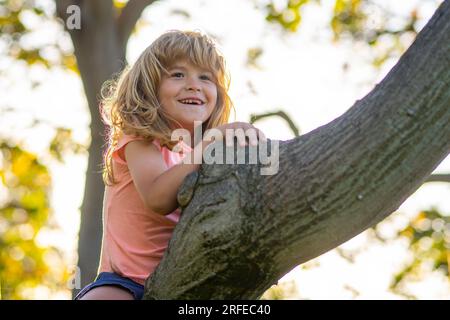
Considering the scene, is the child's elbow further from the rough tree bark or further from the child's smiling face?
the child's smiling face

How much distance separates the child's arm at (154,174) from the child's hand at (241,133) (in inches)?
4.0

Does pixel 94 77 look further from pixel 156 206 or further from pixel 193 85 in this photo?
pixel 156 206

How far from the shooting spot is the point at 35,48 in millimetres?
10289

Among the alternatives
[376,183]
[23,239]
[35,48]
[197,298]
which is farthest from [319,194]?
[23,239]

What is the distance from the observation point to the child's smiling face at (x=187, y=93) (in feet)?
11.9

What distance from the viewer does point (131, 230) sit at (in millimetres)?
3406

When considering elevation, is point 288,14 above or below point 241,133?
above

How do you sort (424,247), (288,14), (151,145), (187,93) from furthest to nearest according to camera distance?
(424,247)
(288,14)
(187,93)
(151,145)

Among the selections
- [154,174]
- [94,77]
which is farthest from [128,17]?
[154,174]

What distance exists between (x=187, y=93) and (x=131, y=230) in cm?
65

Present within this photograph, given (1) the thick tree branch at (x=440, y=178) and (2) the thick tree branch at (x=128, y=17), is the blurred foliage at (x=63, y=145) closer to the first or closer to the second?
(2) the thick tree branch at (x=128, y=17)

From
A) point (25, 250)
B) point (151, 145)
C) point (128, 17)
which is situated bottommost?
point (151, 145)

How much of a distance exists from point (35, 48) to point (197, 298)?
7967mm
